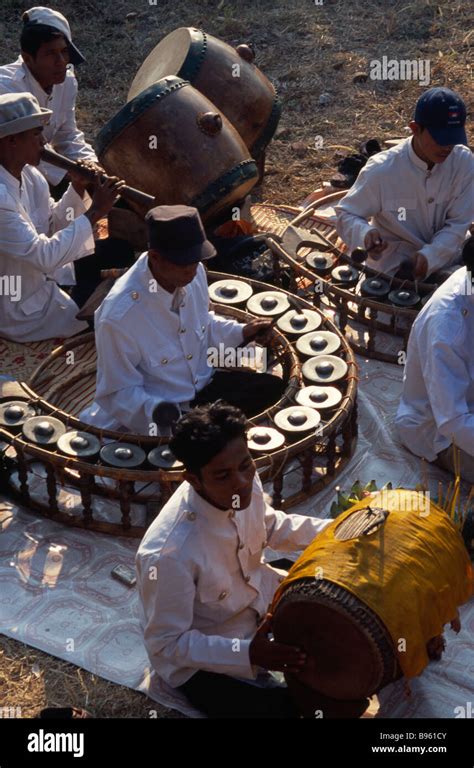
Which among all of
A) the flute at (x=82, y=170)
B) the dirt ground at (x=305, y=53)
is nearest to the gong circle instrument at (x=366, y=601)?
the flute at (x=82, y=170)

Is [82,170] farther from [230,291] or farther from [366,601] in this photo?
[366,601]

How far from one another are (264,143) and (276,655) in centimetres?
443

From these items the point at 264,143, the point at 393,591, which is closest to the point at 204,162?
the point at 264,143

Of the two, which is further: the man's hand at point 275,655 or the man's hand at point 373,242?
the man's hand at point 373,242

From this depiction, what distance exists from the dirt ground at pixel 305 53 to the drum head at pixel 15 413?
10.3 feet

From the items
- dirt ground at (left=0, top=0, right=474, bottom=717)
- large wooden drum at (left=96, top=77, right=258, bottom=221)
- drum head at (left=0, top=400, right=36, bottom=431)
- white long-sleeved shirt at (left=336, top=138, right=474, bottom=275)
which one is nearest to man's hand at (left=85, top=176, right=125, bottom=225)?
large wooden drum at (left=96, top=77, right=258, bottom=221)

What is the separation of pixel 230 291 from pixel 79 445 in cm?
137

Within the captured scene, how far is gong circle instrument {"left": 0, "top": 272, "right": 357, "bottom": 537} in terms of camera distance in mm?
4660

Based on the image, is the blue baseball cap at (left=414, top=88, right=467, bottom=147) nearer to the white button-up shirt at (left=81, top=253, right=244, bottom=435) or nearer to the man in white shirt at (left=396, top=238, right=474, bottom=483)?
the man in white shirt at (left=396, top=238, right=474, bottom=483)

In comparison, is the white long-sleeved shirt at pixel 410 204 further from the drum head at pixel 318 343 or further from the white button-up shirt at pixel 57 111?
the white button-up shirt at pixel 57 111

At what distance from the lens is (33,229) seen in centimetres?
567

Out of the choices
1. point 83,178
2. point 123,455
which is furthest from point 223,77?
point 123,455

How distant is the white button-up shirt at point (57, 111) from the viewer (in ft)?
21.9

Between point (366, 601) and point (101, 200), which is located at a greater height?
point (101, 200)
